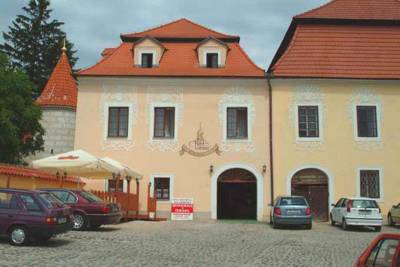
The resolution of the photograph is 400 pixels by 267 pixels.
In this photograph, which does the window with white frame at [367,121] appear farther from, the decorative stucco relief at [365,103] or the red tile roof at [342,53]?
the red tile roof at [342,53]

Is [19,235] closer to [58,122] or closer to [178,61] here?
[178,61]

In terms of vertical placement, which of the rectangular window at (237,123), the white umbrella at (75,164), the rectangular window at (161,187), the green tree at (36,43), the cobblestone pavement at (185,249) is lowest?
the cobblestone pavement at (185,249)

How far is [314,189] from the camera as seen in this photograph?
89.5 feet

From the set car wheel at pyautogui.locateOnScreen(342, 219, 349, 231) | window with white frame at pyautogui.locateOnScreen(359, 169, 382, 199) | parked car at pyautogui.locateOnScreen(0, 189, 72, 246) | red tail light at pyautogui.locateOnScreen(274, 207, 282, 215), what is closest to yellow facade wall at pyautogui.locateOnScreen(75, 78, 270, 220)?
red tail light at pyautogui.locateOnScreen(274, 207, 282, 215)

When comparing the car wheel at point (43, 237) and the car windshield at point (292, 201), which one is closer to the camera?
the car wheel at point (43, 237)

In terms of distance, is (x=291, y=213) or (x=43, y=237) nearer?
(x=43, y=237)

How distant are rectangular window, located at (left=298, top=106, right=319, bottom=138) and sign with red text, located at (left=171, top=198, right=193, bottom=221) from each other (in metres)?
7.09

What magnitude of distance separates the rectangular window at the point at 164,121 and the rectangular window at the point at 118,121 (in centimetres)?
163

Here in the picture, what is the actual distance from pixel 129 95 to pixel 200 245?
47.7 ft

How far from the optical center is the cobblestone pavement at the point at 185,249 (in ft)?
38.4

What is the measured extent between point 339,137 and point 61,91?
63.4ft

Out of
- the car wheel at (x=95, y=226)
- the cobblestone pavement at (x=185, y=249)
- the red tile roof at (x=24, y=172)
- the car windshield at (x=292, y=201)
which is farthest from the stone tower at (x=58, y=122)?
the car windshield at (x=292, y=201)

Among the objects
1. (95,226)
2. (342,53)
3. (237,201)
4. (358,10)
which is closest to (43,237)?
(95,226)

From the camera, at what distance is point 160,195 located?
27.4m
